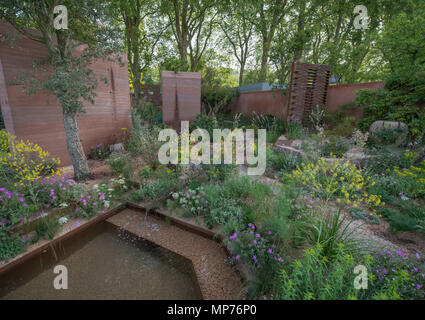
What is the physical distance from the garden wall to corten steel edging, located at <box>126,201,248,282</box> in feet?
19.2

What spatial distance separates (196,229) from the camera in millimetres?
2549

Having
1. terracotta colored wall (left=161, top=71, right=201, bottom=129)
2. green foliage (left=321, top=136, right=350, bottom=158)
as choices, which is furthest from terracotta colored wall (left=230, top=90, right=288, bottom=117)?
terracotta colored wall (left=161, top=71, right=201, bottom=129)

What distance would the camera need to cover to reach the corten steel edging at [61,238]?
6.48ft

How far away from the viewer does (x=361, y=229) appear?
233cm

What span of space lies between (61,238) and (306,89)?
7362 millimetres

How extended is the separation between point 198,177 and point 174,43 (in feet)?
44.1

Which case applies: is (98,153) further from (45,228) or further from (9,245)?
(9,245)

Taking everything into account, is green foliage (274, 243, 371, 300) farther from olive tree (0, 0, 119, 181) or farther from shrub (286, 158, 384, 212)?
olive tree (0, 0, 119, 181)

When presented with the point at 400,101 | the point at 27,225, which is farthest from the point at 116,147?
the point at 400,101

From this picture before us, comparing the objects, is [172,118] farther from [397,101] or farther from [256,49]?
[256,49]

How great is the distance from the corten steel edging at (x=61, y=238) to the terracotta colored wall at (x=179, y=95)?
4.54m

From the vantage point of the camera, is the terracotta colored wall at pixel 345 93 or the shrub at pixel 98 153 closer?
the shrub at pixel 98 153

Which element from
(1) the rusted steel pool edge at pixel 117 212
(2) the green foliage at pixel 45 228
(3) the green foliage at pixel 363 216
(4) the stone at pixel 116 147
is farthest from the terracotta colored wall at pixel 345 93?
(2) the green foliage at pixel 45 228

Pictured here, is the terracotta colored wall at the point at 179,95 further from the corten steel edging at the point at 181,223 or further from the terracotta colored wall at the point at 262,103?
the corten steel edging at the point at 181,223
